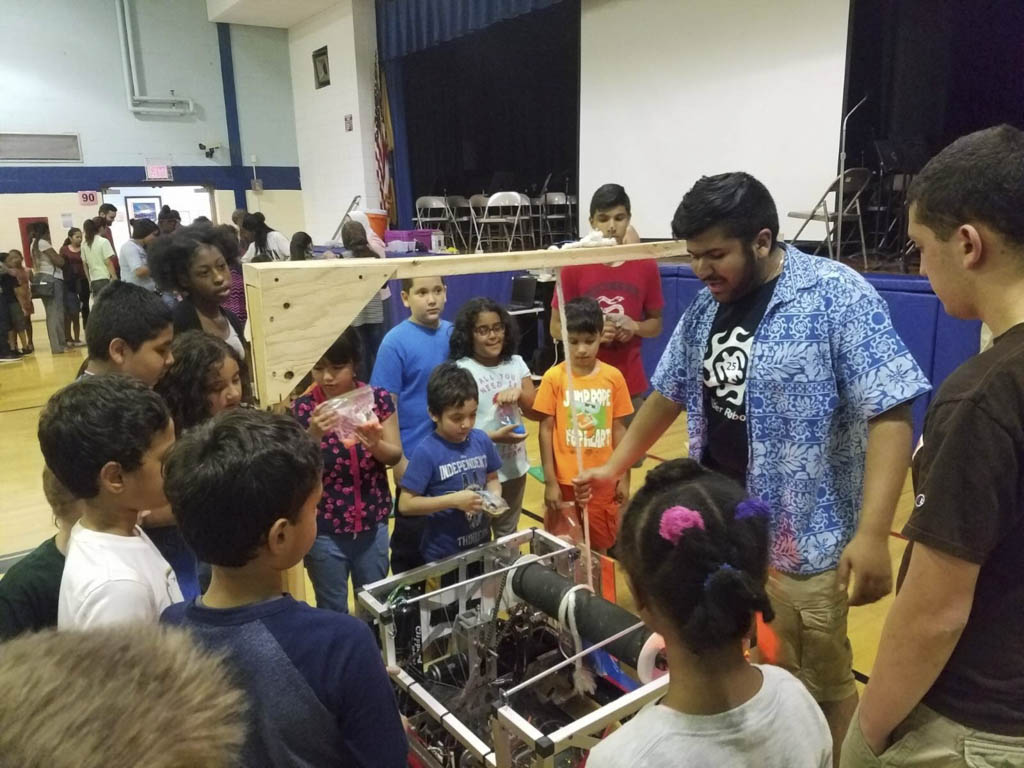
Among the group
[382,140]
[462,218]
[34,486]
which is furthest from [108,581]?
[382,140]

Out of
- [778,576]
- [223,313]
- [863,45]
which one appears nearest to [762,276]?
[778,576]

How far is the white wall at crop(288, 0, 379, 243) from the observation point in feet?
30.6

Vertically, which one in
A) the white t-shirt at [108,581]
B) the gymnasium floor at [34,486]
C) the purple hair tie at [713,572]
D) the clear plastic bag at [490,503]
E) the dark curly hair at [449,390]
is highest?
the purple hair tie at [713,572]

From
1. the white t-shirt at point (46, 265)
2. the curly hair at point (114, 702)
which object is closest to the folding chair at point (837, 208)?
the curly hair at point (114, 702)

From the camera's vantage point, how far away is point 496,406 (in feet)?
8.69

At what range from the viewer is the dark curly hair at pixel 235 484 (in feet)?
3.43

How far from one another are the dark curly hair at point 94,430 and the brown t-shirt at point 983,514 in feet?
4.12

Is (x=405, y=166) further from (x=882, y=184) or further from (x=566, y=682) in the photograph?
(x=566, y=682)

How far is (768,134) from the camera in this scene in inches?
225

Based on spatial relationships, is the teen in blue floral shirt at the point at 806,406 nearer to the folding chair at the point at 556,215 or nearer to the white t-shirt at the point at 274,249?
the white t-shirt at the point at 274,249

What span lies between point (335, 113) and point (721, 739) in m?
10.5

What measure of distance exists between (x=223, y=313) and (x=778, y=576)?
81.5 inches

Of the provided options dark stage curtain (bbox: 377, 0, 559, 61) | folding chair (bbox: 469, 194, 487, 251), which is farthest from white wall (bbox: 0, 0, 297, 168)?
folding chair (bbox: 469, 194, 487, 251)

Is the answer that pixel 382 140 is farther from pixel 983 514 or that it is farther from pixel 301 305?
pixel 983 514
